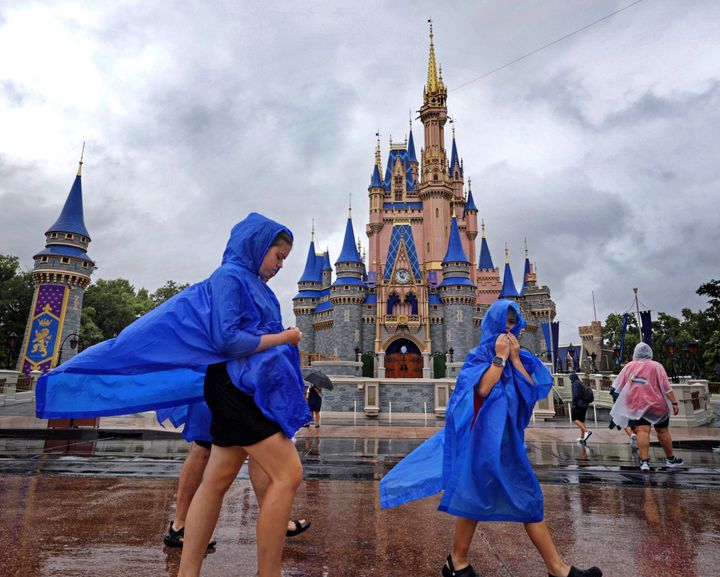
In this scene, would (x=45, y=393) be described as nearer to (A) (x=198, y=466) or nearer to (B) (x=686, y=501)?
(A) (x=198, y=466)

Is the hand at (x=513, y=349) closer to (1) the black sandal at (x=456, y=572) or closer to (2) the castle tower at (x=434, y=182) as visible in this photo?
(1) the black sandal at (x=456, y=572)

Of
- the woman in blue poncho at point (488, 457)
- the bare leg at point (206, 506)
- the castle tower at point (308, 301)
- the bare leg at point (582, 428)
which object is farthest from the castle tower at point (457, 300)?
the bare leg at point (206, 506)

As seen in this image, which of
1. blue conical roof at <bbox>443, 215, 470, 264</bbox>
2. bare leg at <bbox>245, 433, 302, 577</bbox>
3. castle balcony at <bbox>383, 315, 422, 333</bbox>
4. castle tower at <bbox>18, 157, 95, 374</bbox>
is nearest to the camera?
bare leg at <bbox>245, 433, 302, 577</bbox>

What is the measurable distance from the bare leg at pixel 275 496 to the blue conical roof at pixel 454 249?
42700 mm

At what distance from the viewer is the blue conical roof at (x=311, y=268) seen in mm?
50281

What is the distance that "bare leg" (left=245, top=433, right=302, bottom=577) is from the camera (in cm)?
203

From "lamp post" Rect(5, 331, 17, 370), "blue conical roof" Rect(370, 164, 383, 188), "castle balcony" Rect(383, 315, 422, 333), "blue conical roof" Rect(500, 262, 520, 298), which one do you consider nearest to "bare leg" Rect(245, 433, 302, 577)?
"lamp post" Rect(5, 331, 17, 370)

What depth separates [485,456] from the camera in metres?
2.62

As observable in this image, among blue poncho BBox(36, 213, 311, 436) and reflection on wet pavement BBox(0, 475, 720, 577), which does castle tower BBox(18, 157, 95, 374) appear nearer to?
reflection on wet pavement BBox(0, 475, 720, 577)

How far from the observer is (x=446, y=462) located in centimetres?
278

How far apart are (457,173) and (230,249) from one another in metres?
56.0

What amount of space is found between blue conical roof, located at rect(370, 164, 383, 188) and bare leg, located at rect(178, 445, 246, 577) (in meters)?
49.6

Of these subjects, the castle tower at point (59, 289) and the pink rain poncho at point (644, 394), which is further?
the castle tower at point (59, 289)

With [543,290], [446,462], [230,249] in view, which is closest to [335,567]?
[446,462]
